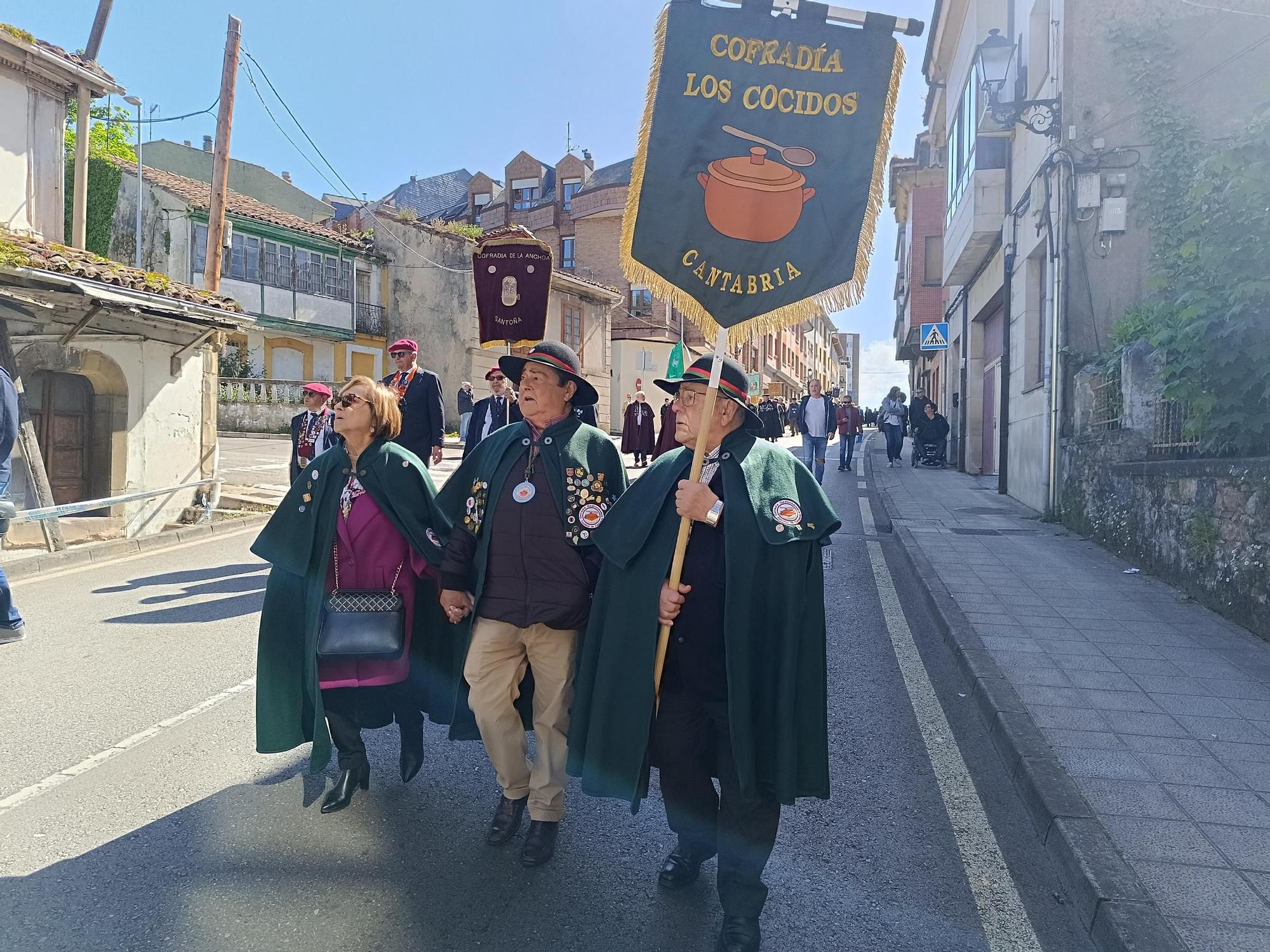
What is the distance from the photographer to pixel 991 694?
482 cm

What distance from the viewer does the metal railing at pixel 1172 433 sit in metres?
7.82

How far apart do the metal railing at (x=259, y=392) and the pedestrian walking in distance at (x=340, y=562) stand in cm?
2673

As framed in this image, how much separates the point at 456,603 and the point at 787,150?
1946 mm

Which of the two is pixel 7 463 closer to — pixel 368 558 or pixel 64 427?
pixel 368 558

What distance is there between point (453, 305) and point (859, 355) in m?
104

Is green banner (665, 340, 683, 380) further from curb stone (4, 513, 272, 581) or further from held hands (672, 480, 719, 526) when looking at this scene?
curb stone (4, 513, 272, 581)

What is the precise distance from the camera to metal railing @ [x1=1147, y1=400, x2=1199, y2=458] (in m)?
Result: 7.82

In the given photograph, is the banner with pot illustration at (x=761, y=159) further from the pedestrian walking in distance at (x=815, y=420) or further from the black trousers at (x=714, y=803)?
the pedestrian walking in distance at (x=815, y=420)

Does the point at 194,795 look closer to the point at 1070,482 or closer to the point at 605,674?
the point at 605,674

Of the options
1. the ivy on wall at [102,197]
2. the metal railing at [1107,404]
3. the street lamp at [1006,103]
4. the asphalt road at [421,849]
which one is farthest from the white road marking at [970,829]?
the ivy on wall at [102,197]

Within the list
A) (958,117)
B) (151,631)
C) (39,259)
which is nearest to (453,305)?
(958,117)

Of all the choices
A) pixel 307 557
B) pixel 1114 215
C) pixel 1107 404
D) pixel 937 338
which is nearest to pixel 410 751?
pixel 307 557

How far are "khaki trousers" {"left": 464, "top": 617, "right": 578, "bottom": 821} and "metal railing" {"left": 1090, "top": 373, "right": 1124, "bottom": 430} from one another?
8487 mm

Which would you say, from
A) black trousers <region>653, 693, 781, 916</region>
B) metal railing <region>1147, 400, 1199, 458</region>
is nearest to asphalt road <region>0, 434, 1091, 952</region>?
black trousers <region>653, 693, 781, 916</region>
